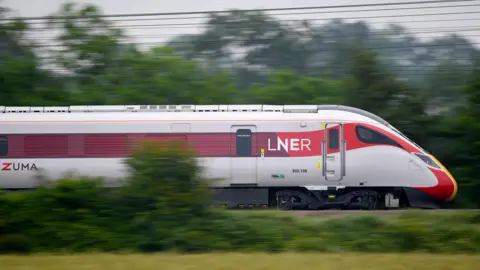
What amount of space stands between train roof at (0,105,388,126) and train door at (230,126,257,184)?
16.5 inches

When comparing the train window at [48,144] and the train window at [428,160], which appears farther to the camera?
the train window at [48,144]

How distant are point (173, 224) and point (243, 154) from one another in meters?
6.78

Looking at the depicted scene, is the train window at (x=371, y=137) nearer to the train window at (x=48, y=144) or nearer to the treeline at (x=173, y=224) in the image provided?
the treeline at (x=173, y=224)

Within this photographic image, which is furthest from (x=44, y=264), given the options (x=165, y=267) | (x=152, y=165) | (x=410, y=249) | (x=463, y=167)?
(x=463, y=167)

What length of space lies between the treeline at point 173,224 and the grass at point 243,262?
95 cm

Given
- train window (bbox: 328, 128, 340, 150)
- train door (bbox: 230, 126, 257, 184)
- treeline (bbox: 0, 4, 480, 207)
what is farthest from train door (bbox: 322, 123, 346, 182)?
treeline (bbox: 0, 4, 480, 207)

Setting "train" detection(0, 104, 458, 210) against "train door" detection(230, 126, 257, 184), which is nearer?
"train" detection(0, 104, 458, 210)

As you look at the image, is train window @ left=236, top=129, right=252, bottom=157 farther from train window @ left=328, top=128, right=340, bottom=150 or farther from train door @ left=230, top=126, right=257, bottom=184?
train window @ left=328, top=128, right=340, bottom=150

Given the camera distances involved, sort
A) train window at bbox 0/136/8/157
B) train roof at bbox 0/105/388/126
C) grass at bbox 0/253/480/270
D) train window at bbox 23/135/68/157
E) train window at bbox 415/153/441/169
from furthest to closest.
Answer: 1. train window at bbox 0/136/8/157
2. train window at bbox 23/135/68/157
3. train roof at bbox 0/105/388/126
4. train window at bbox 415/153/441/169
5. grass at bbox 0/253/480/270

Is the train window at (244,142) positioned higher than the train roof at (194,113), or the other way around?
the train roof at (194,113)

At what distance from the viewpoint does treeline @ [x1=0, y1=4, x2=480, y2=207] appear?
2244 cm

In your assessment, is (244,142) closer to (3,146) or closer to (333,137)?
(333,137)

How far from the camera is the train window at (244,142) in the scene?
60.4 ft

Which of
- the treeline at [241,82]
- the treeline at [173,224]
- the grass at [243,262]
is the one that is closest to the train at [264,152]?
the treeline at [241,82]
